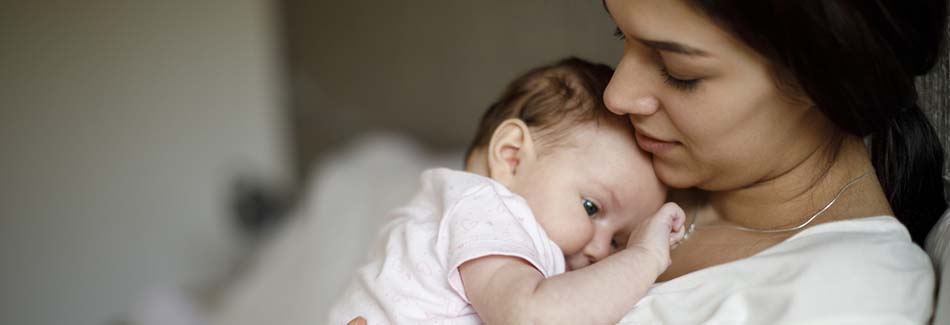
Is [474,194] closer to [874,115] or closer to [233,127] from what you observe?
[874,115]

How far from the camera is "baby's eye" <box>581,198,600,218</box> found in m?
1.30

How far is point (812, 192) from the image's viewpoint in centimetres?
122

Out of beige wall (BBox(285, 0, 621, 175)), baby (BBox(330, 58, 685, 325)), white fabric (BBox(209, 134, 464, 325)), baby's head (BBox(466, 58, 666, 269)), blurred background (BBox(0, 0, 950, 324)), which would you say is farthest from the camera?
beige wall (BBox(285, 0, 621, 175))

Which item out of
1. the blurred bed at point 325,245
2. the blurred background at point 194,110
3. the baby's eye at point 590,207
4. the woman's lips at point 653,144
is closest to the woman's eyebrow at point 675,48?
the woman's lips at point 653,144

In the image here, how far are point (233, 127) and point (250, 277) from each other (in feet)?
4.64

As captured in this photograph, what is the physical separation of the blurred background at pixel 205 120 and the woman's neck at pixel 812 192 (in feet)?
4.20

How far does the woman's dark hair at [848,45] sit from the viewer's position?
0.99 m

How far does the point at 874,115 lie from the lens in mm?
1097

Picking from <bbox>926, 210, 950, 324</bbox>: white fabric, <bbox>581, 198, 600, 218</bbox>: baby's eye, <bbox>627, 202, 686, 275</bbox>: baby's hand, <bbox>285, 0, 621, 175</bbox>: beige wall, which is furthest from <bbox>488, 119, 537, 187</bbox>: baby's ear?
<bbox>285, 0, 621, 175</bbox>: beige wall

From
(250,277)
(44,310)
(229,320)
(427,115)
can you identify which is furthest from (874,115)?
(44,310)

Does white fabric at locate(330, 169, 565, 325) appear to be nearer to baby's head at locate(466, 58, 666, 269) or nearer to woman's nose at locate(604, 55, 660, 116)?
baby's head at locate(466, 58, 666, 269)

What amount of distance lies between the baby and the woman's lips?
0.03m

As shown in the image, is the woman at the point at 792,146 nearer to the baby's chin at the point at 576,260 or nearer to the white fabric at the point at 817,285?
Result: the white fabric at the point at 817,285

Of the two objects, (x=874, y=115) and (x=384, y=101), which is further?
(x=384, y=101)
